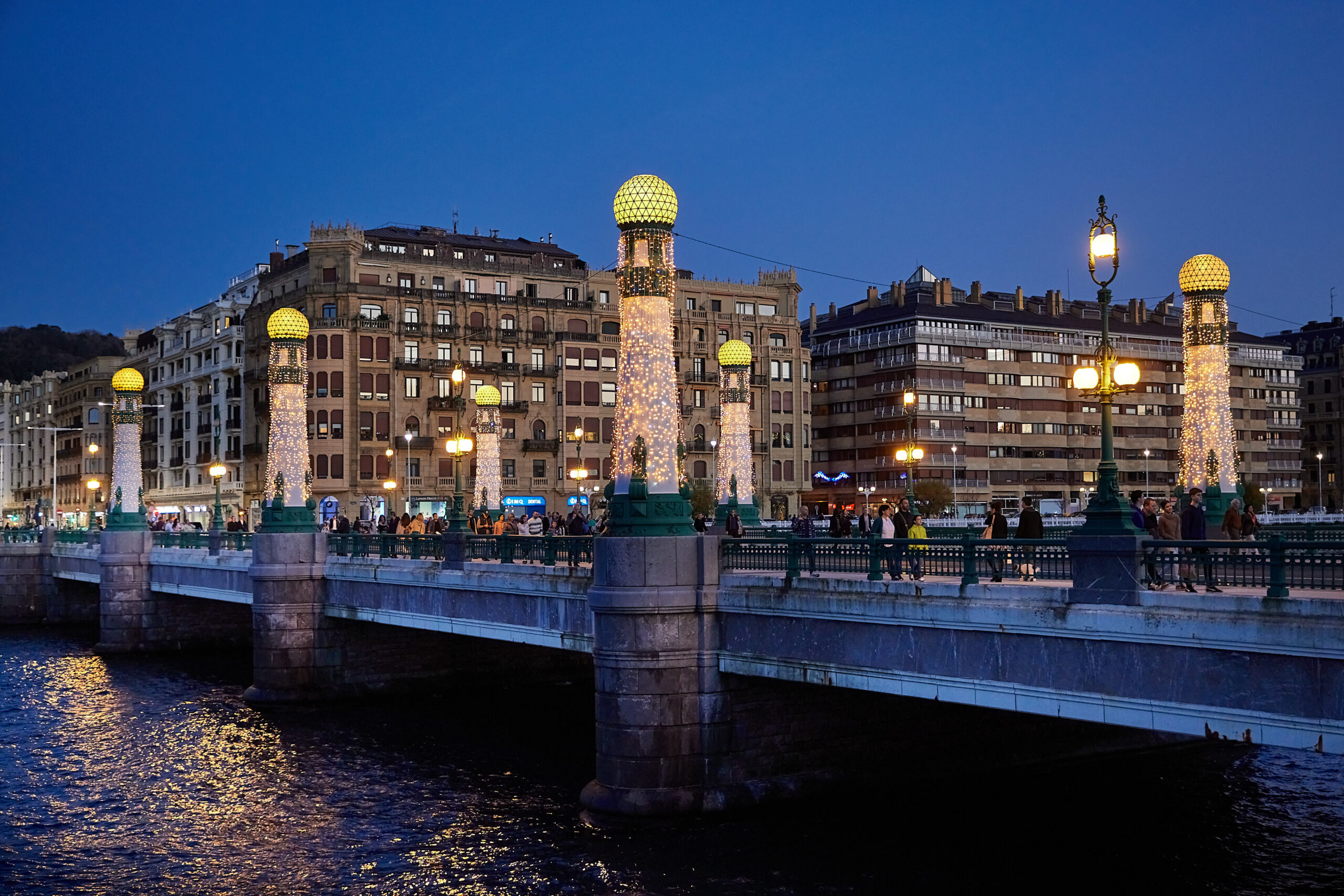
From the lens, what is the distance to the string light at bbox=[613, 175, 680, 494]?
23109 mm

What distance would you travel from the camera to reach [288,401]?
39.6 metres

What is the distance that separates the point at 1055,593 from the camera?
1695 cm

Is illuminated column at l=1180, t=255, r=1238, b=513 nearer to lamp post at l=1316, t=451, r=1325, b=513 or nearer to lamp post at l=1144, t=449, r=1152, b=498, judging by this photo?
lamp post at l=1144, t=449, r=1152, b=498

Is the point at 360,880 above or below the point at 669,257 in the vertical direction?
below

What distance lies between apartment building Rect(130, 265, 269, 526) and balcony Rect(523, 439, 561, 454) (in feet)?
62.1

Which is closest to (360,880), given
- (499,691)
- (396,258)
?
(499,691)

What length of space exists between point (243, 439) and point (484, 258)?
2082 centimetres

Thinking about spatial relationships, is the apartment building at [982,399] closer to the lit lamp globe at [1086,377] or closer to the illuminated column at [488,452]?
the illuminated column at [488,452]

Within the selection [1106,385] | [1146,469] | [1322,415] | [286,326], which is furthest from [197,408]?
[1322,415]

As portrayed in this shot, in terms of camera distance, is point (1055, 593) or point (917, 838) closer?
point (1055, 593)

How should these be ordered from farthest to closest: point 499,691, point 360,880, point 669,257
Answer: point 499,691 < point 669,257 < point 360,880

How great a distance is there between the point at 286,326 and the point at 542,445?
169ft

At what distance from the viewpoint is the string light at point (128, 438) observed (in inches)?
2008

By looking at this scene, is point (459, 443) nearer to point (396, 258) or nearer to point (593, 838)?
point (593, 838)
